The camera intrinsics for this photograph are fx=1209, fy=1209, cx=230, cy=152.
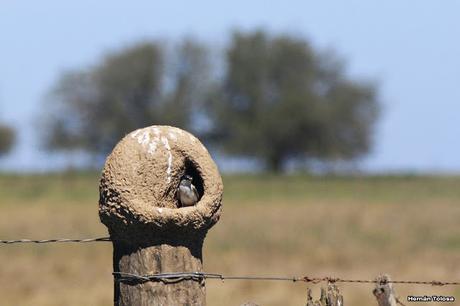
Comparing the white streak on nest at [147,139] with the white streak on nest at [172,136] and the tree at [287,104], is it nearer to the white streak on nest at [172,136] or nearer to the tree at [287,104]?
the white streak on nest at [172,136]

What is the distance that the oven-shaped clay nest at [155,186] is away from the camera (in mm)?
4516

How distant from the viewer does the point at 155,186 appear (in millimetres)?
4590

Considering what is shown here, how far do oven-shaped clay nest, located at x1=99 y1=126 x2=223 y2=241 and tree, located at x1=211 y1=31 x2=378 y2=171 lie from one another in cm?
6358

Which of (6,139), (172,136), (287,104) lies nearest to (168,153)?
(172,136)

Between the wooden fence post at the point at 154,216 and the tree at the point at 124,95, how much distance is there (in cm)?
6723

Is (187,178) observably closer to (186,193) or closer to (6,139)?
(186,193)

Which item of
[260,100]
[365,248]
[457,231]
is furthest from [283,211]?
[260,100]

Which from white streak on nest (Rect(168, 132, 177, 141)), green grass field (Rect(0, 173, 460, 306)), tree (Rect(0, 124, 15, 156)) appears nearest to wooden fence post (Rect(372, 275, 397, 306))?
white streak on nest (Rect(168, 132, 177, 141))

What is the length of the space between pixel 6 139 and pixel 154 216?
75058mm

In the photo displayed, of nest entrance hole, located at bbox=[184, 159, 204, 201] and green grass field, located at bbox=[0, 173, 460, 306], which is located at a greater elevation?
green grass field, located at bbox=[0, 173, 460, 306]

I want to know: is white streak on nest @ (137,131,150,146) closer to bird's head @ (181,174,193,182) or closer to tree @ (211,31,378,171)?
bird's head @ (181,174,193,182)

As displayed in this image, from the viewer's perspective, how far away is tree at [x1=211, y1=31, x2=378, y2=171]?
69812 mm

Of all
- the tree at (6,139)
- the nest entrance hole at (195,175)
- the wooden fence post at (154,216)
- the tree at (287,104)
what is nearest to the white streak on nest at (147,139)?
the wooden fence post at (154,216)

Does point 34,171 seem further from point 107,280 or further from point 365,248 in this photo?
point 107,280
